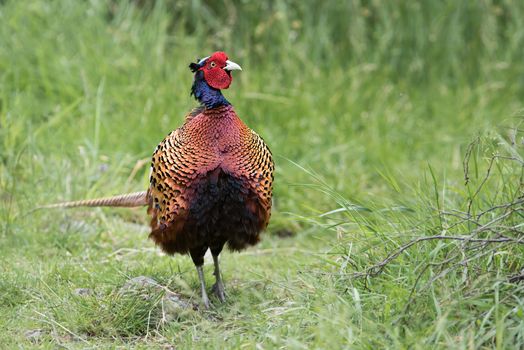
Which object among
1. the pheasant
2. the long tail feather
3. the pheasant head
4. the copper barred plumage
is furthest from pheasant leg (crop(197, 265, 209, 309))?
the pheasant head

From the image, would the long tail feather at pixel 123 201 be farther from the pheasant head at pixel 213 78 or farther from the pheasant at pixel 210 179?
the pheasant head at pixel 213 78

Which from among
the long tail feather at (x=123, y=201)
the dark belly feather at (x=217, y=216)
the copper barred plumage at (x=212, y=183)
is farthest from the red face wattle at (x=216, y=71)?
the long tail feather at (x=123, y=201)

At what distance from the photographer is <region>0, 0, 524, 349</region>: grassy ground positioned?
3.25 metres

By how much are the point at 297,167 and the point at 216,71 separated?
150cm

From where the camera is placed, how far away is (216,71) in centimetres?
398

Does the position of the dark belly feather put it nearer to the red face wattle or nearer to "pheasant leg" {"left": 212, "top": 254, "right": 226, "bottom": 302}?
"pheasant leg" {"left": 212, "top": 254, "right": 226, "bottom": 302}

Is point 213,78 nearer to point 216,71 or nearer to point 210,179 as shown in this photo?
point 216,71

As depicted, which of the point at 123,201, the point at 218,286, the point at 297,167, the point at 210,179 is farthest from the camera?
the point at 297,167

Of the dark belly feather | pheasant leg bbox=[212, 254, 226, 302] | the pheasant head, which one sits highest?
the pheasant head

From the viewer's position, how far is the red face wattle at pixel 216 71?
3.97 meters

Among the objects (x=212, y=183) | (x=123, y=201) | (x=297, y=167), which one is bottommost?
(x=123, y=201)

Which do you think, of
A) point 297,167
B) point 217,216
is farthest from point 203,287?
point 297,167

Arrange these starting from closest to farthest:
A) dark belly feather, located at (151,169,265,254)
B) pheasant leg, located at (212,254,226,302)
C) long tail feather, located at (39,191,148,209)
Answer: dark belly feather, located at (151,169,265,254)
pheasant leg, located at (212,254,226,302)
long tail feather, located at (39,191,148,209)

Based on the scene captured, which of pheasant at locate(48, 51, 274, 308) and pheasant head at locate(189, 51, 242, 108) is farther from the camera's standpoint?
pheasant head at locate(189, 51, 242, 108)
